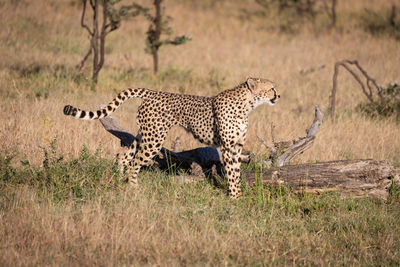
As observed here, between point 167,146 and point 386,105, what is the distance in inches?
172

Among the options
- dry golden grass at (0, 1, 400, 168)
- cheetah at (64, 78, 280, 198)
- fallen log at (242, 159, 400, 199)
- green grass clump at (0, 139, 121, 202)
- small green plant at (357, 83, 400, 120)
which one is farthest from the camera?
small green plant at (357, 83, 400, 120)

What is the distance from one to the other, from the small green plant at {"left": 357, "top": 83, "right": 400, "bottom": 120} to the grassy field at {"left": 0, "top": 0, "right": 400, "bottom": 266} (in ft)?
0.71

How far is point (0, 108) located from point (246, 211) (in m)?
4.58

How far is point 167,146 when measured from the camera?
288 inches

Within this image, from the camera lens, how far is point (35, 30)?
Answer: 13141 millimetres

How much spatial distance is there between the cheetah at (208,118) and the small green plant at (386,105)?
14.1 ft

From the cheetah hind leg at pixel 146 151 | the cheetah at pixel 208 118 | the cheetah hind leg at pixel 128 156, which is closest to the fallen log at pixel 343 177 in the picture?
the cheetah at pixel 208 118

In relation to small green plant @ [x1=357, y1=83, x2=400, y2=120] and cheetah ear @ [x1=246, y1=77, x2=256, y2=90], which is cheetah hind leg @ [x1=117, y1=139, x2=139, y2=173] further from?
small green plant @ [x1=357, y1=83, x2=400, y2=120]

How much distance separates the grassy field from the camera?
4148mm

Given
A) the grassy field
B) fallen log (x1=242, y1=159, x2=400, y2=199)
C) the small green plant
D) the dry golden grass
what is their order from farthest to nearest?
1. the small green plant
2. the dry golden grass
3. fallen log (x1=242, y1=159, x2=400, y2=199)
4. the grassy field

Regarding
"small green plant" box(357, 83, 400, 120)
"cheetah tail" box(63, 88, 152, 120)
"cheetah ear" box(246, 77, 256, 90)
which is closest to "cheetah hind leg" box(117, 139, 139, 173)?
"cheetah tail" box(63, 88, 152, 120)

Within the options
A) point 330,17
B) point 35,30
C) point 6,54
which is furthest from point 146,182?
point 330,17

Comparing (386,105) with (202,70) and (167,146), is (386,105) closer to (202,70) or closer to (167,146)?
(202,70)

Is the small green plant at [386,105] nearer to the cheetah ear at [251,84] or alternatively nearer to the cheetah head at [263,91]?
the cheetah head at [263,91]
